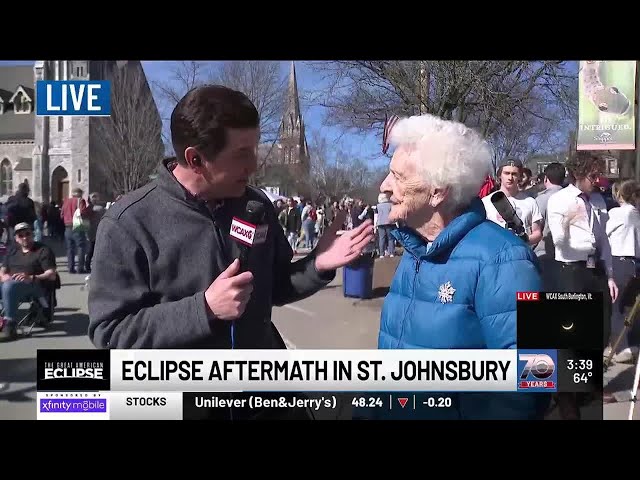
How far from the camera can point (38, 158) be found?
3.05 m

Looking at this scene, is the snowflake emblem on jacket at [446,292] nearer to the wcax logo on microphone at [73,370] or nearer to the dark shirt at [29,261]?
the wcax logo on microphone at [73,370]

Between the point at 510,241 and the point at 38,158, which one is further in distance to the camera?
the point at 38,158

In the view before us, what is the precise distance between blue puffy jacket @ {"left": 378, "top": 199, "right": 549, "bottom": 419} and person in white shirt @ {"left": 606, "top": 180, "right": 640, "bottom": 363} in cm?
62

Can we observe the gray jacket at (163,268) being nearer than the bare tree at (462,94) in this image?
Yes

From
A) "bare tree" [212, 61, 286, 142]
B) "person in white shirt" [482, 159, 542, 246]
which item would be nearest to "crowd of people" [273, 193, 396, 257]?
"bare tree" [212, 61, 286, 142]

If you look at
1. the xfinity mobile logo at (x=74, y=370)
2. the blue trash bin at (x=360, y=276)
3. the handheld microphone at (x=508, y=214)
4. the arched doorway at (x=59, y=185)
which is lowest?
the xfinity mobile logo at (x=74, y=370)

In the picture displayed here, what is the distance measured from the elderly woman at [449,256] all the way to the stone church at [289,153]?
467mm

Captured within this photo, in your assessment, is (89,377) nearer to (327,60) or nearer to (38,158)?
(38,158)

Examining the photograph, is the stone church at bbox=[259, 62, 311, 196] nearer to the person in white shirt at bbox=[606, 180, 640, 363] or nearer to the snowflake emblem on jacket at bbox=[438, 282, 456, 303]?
the snowflake emblem on jacket at bbox=[438, 282, 456, 303]

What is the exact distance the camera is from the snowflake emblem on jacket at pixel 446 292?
285 centimetres

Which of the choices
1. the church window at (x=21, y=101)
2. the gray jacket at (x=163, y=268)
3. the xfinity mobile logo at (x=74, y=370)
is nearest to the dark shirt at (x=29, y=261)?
the gray jacket at (x=163, y=268)

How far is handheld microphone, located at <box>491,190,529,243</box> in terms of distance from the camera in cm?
306
